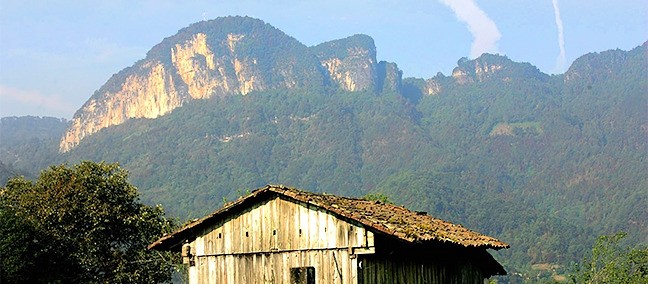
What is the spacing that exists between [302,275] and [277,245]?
1.01m

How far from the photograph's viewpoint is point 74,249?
37562mm

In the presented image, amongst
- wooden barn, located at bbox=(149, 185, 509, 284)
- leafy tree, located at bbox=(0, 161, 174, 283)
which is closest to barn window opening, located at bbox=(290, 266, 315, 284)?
wooden barn, located at bbox=(149, 185, 509, 284)

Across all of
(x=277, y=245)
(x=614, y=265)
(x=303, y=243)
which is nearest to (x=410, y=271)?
(x=303, y=243)

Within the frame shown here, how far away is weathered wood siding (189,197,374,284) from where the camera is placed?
788 inches

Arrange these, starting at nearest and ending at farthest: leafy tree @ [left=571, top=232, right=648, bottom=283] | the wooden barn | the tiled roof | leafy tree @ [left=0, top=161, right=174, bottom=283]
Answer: the tiled roof < the wooden barn < leafy tree @ [left=0, top=161, right=174, bottom=283] < leafy tree @ [left=571, top=232, right=648, bottom=283]

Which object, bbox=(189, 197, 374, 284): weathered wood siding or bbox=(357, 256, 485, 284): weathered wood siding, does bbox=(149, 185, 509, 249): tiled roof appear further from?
bbox=(357, 256, 485, 284): weathered wood siding

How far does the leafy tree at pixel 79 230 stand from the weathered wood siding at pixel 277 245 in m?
16.2

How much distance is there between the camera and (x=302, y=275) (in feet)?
68.1

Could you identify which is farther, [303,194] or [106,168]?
[106,168]

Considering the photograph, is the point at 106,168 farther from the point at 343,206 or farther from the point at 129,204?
the point at 343,206

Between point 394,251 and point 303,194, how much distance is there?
267cm

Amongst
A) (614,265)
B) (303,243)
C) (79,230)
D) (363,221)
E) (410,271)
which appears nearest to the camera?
(363,221)

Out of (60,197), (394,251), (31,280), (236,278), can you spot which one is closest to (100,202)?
(60,197)

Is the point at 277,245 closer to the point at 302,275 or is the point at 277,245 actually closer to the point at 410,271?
the point at 302,275
